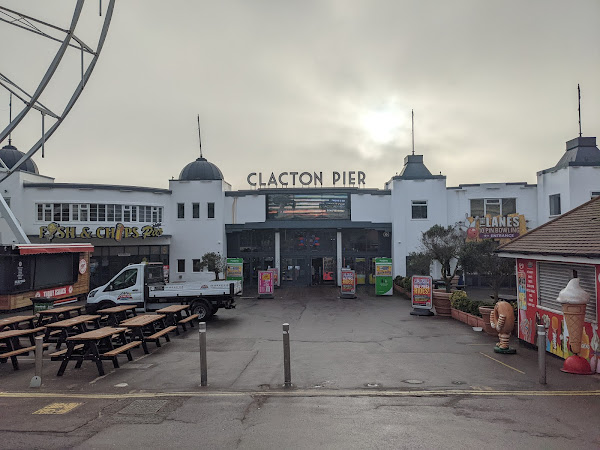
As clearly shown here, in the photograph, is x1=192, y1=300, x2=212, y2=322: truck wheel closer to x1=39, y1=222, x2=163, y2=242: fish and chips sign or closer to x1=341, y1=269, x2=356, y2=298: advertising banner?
x1=341, y1=269, x2=356, y2=298: advertising banner

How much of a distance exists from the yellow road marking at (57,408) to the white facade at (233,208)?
2455 centimetres

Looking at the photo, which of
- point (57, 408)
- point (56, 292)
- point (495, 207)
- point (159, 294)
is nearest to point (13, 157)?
point (56, 292)

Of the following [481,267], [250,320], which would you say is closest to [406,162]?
[481,267]

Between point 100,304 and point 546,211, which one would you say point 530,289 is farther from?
point 546,211

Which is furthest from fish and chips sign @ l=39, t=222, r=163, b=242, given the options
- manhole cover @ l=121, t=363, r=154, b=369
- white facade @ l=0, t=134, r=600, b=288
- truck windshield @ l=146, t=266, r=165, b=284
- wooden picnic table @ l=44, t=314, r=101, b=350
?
manhole cover @ l=121, t=363, r=154, b=369

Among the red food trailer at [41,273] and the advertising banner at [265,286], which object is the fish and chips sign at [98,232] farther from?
the advertising banner at [265,286]

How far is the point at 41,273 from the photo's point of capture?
20.7 metres

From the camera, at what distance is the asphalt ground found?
6598mm

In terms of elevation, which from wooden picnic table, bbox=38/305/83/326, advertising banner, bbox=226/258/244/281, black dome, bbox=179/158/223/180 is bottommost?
wooden picnic table, bbox=38/305/83/326

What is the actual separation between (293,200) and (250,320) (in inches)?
673

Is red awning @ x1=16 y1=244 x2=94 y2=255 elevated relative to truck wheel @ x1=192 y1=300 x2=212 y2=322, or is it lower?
elevated

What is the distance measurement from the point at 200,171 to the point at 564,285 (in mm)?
31630

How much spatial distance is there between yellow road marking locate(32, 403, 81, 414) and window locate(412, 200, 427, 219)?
96.7 feet

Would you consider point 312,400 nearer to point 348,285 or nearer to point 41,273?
point 41,273
